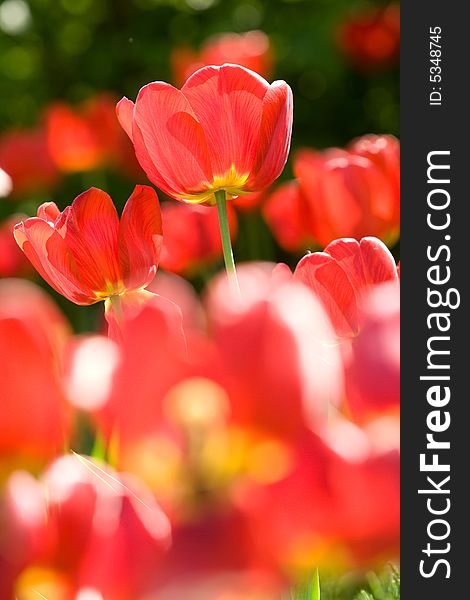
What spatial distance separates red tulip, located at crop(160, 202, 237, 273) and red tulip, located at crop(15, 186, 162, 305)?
1.02 feet

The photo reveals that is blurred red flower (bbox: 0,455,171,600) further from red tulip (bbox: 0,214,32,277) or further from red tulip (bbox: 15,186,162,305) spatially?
red tulip (bbox: 0,214,32,277)

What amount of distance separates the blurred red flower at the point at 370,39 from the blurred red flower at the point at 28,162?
0.74 metres

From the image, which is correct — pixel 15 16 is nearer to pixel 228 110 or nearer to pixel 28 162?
pixel 28 162

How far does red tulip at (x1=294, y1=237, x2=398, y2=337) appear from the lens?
26 cm

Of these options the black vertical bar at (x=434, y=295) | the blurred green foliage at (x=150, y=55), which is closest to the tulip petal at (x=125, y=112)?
the black vertical bar at (x=434, y=295)

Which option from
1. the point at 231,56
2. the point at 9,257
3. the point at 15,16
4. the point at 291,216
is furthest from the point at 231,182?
the point at 15,16

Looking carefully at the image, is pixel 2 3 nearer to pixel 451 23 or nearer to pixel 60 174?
pixel 60 174

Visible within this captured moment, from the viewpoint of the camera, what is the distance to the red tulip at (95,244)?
0.97 ft

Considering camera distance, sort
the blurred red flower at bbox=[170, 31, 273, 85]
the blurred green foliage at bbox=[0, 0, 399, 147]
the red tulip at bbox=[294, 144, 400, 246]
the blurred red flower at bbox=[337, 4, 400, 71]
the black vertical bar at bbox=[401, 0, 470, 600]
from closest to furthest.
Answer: the black vertical bar at bbox=[401, 0, 470, 600]
the red tulip at bbox=[294, 144, 400, 246]
the blurred red flower at bbox=[170, 31, 273, 85]
the blurred red flower at bbox=[337, 4, 400, 71]
the blurred green foliage at bbox=[0, 0, 399, 147]

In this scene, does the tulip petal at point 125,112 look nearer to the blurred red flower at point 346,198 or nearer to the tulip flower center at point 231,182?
the tulip flower center at point 231,182

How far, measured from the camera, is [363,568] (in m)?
0.17

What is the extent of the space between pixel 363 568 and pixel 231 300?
0.05 m

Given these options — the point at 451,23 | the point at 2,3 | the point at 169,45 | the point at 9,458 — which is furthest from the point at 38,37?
the point at 9,458

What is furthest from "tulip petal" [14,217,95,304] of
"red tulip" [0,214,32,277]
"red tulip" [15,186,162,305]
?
"red tulip" [0,214,32,277]
